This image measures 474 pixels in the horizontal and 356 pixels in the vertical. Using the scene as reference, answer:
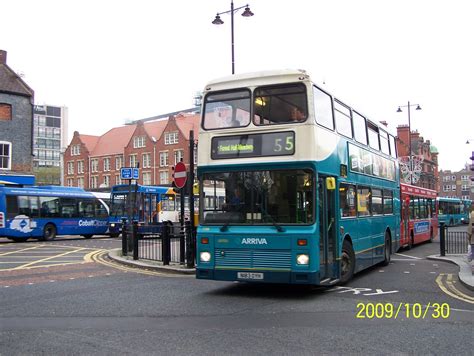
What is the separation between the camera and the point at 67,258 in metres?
17.0

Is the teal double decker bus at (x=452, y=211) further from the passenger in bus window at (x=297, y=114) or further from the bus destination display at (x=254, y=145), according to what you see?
the bus destination display at (x=254, y=145)

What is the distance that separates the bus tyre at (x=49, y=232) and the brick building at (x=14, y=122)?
33.2ft

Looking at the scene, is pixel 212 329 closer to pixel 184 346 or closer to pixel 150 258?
pixel 184 346

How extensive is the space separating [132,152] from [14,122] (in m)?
46.3

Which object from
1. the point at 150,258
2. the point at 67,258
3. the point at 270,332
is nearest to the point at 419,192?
the point at 150,258

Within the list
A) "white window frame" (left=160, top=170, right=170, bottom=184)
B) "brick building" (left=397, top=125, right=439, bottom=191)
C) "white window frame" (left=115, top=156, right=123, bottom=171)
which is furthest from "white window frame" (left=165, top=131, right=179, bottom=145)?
"brick building" (left=397, top=125, right=439, bottom=191)

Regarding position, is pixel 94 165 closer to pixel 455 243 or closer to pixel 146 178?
pixel 146 178

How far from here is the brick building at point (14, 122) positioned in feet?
118

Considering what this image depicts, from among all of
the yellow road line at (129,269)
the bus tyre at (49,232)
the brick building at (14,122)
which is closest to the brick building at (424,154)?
the brick building at (14,122)

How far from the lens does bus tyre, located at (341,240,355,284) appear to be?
35.7 ft

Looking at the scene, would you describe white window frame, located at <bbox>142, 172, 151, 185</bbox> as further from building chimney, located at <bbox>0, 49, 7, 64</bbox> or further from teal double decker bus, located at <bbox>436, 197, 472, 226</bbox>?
teal double decker bus, located at <bbox>436, 197, 472, 226</bbox>

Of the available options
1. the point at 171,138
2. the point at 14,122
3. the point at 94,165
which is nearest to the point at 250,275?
the point at 14,122

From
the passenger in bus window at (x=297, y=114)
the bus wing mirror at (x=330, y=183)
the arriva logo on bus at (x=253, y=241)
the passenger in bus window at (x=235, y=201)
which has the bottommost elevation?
the arriva logo on bus at (x=253, y=241)
